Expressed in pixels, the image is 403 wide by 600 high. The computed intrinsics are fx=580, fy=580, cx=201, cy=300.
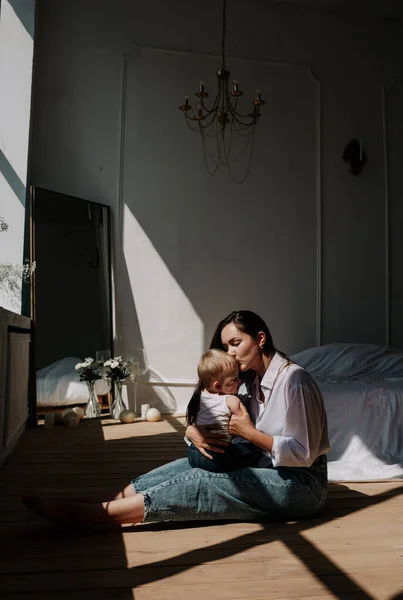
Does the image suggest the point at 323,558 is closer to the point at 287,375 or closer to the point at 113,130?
the point at 287,375

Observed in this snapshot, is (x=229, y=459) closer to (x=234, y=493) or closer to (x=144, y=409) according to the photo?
(x=234, y=493)

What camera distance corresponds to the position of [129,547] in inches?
77.8

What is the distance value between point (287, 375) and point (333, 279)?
13.8 feet

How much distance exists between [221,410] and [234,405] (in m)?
0.06

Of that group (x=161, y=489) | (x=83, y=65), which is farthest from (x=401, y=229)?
(x=161, y=489)

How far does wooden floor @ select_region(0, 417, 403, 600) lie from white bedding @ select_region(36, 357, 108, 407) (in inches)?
91.0

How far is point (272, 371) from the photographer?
228cm

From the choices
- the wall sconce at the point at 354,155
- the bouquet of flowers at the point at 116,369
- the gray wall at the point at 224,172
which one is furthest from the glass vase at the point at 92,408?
the wall sconce at the point at 354,155

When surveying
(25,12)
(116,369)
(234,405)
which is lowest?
(116,369)

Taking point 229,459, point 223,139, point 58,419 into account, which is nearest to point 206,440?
point 229,459

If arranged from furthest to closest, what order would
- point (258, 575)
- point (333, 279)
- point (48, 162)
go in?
point (333, 279)
point (48, 162)
point (258, 575)

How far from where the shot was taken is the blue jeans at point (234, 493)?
6.89 ft

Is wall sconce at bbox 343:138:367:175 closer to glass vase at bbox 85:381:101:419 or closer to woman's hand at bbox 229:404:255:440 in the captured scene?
glass vase at bbox 85:381:101:419

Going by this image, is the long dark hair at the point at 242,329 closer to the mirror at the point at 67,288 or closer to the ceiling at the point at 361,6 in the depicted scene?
the mirror at the point at 67,288
